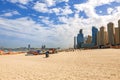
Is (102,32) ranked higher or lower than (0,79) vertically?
higher

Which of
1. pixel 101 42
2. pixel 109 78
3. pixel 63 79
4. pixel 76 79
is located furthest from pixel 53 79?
pixel 101 42

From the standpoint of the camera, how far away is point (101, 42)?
95.1 metres

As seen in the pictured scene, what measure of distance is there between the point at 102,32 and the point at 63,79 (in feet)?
298

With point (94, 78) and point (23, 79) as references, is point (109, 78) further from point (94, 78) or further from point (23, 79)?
point (23, 79)

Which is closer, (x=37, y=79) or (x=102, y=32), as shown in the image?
(x=37, y=79)

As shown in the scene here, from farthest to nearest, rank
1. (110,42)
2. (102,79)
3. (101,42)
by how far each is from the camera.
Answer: (101,42) < (110,42) < (102,79)

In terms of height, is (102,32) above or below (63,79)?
above

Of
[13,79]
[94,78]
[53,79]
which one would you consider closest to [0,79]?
[13,79]

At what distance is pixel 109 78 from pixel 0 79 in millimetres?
5924

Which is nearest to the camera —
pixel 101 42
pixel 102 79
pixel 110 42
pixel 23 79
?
pixel 102 79

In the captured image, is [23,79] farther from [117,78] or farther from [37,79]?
[117,78]

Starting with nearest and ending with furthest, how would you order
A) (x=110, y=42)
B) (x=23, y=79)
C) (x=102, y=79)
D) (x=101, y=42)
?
(x=102, y=79) < (x=23, y=79) < (x=110, y=42) < (x=101, y=42)

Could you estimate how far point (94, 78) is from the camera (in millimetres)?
9742

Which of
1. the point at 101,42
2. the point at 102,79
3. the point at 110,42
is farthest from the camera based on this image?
the point at 101,42
